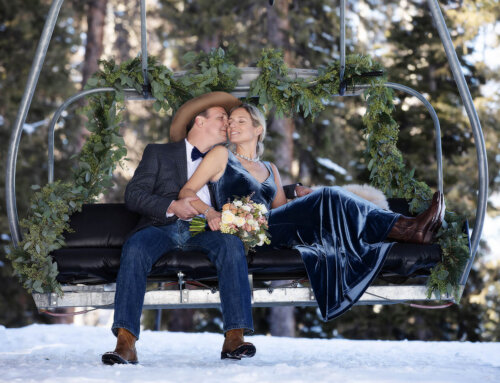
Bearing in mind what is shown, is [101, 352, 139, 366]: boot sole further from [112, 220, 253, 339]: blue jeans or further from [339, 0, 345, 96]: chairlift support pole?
[339, 0, 345, 96]: chairlift support pole

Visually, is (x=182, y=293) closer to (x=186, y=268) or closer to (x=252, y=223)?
(x=186, y=268)

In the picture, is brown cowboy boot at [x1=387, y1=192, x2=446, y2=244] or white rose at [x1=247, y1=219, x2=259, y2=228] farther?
Result: brown cowboy boot at [x1=387, y1=192, x2=446, y2=244]

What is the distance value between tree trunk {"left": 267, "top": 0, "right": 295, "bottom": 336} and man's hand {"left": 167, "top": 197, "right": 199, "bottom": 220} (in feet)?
21.9

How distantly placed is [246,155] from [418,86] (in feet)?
25.5

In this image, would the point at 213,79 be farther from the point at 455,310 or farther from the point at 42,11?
the point at 42,11

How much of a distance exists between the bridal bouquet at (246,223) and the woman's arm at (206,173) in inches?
9.2

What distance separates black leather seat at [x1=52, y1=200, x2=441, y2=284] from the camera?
398 cm

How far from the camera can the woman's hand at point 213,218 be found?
404 cm

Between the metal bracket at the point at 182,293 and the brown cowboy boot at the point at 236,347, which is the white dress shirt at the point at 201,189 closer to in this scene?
the metal bracket at the point at 182,293

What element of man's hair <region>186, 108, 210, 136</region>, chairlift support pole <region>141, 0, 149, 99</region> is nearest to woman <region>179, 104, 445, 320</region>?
man's hair <region>186, 108, 210, 136</region>

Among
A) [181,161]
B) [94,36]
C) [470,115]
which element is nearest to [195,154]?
[181,161]

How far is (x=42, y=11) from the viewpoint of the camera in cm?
1424

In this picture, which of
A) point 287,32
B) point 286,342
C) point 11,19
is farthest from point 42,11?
point 286,342

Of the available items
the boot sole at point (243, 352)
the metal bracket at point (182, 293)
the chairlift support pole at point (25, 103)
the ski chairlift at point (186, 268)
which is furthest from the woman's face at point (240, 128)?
the boot sole at point (243, 352)
